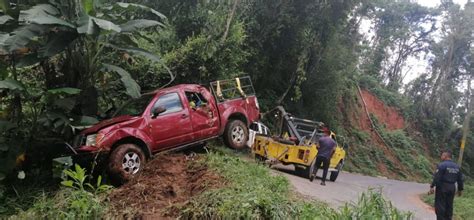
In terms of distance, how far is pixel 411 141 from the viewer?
3700cm

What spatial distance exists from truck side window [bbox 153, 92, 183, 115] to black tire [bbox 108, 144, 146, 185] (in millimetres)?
1180

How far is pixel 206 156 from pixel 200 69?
4478mm

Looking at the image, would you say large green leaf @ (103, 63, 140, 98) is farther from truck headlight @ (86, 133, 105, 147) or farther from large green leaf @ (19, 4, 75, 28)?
large green leaf @ (19, 4, 75, 28)

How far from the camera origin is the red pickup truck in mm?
8188

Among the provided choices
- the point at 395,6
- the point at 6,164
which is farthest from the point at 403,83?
the point at 6,164

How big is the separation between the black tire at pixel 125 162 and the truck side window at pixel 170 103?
3.87 ft

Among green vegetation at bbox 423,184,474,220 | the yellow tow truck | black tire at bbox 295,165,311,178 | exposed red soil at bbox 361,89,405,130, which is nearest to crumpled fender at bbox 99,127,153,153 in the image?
the yellow tow truck

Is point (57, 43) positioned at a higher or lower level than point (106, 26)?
lower

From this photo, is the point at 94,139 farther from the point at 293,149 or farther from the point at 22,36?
the point at 293,149

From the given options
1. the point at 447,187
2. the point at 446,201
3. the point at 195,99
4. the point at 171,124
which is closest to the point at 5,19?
the point at 171,124

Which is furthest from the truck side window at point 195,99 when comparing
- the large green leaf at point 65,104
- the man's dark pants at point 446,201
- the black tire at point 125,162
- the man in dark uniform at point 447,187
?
the man's dark pants at point 446,201

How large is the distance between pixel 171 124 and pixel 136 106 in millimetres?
916

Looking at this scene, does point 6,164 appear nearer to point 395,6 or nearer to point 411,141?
point 411,141

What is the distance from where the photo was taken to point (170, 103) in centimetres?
958
